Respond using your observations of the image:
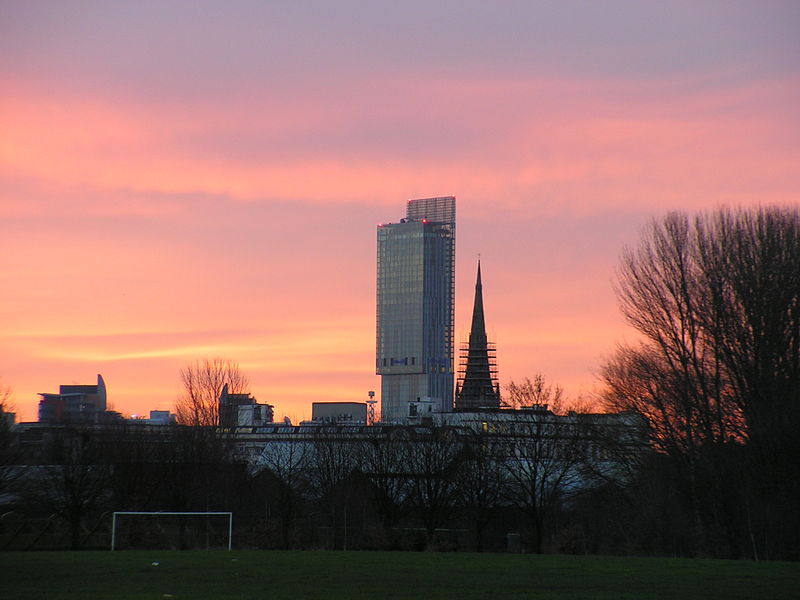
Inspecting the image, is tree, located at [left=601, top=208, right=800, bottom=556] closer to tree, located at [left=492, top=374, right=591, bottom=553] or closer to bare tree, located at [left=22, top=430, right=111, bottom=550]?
tree, located at [left=492, top=374, right=591, bottom=553]

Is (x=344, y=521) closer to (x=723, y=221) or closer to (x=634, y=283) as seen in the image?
(x=634, y=283)

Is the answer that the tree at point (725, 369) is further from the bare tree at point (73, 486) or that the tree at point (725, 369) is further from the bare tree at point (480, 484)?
the bare tree at point (73, 486)

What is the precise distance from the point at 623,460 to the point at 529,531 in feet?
27.6

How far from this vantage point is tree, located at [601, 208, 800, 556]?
41156 millimetres

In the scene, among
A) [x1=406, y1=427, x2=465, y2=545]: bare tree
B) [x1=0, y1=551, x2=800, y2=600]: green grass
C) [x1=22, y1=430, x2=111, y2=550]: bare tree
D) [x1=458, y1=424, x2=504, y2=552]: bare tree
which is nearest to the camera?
[x1=0, y1=551, x2=800, y2=600]: green grass

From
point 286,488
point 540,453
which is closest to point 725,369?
point 540,453

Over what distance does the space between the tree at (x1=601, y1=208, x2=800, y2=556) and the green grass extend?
9933mm

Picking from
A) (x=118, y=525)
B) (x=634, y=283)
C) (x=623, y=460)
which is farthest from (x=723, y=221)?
(x=118, y=525)

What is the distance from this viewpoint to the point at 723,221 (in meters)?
50.6

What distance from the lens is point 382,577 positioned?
25672mm

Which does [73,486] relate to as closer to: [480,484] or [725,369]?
[480,484]

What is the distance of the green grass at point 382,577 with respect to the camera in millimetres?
21719

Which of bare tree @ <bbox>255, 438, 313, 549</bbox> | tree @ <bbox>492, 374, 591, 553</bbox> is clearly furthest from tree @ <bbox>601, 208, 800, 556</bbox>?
bare tree @ <bbox>255, 438, 313, 549</bbox>

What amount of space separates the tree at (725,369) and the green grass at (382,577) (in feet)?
32.6
